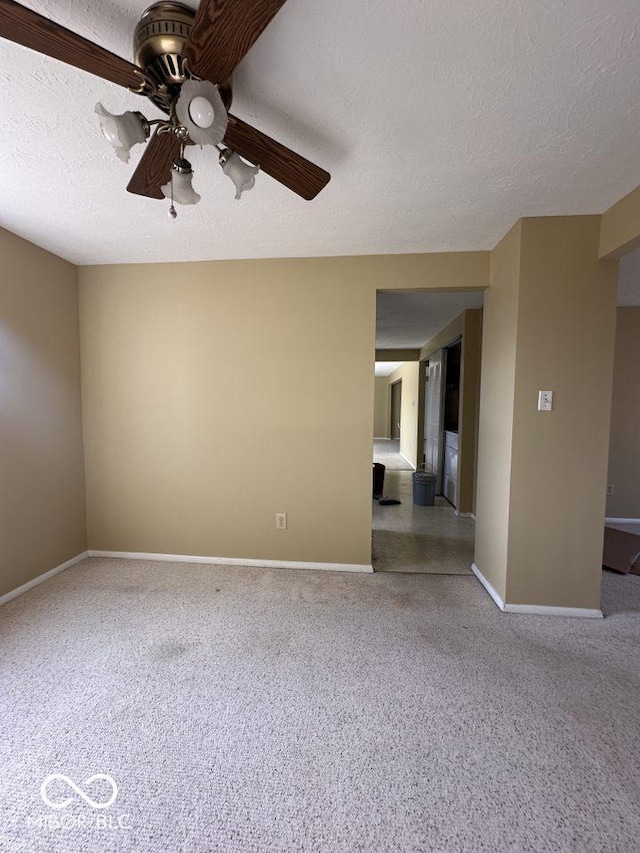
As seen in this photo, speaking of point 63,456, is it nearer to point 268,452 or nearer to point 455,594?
point 268,452

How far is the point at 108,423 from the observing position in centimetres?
282

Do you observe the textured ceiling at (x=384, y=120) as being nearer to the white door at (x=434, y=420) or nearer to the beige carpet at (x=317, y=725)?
the beige carpet at (x=317, y=725)

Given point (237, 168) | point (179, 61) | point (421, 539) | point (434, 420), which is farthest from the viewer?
point (434, 420)

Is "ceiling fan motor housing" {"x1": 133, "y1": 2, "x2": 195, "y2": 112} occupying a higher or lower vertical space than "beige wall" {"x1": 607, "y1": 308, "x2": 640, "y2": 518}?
higher

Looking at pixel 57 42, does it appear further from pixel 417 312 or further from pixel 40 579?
pixel 417 312

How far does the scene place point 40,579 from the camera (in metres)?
2.45

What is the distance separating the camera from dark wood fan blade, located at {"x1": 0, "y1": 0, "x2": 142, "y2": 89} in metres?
0.76

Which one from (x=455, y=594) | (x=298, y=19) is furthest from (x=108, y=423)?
(x=455, y=594)

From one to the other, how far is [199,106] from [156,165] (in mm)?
506

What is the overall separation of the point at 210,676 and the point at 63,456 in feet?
6.62

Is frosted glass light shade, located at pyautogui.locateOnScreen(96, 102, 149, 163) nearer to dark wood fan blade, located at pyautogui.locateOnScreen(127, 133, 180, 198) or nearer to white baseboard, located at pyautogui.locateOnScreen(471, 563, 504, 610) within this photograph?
dark wood fan blade, located at pyautogui.locateOnScreen(127, 133, 180, 198)

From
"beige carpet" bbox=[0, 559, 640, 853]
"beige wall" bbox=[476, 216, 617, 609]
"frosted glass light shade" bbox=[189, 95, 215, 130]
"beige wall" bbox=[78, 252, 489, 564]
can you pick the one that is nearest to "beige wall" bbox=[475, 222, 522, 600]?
"beige wall" bbox=[476, 216, 617, 609]

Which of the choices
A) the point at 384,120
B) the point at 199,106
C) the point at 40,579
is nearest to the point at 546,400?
the point at 384,120

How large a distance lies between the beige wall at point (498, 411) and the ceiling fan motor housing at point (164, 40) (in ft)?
6.32
